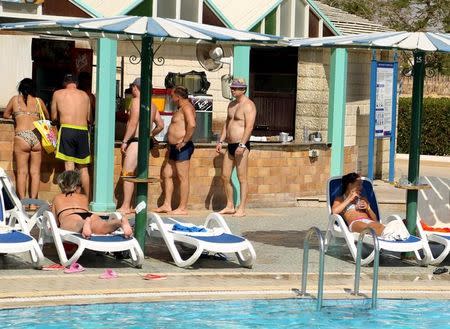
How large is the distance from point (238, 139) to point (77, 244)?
5437 millimetres

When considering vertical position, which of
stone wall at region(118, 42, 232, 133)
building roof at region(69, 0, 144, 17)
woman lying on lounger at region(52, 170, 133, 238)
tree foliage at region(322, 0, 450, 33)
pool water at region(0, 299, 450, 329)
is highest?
tree foliage at region(322, 0, 450, 33)

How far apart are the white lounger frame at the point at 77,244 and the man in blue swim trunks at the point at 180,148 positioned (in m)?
4.30

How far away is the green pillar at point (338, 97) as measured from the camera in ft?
61.8

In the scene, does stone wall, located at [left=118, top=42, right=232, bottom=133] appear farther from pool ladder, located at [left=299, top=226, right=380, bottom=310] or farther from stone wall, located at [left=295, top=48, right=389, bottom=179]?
pool ladder, located at [left=299, top=226, right=380, bottom=310]

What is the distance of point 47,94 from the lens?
18.7m

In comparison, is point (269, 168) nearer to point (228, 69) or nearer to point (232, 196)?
point (232, 196)

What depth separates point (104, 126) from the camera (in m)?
15.7

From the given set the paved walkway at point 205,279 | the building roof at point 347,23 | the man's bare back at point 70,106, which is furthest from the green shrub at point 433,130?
the paved walkway at point 205,279

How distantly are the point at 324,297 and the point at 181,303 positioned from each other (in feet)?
4.35

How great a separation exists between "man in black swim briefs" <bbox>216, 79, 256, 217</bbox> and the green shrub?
15347 millimetres

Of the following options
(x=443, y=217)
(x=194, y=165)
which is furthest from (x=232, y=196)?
(x=443, y=217)

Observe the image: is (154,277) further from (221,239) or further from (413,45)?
(413,45)

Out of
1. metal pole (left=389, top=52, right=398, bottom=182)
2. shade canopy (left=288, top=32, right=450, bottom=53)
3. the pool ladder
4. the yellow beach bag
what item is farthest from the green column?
the pool ladder

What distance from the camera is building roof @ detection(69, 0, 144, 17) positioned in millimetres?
16938
